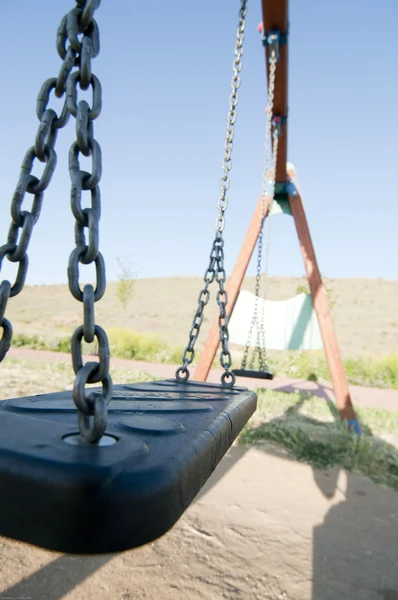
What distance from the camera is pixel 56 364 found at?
7.43 metres

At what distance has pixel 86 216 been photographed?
0.67 m

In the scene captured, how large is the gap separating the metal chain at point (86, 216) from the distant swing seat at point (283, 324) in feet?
13.2

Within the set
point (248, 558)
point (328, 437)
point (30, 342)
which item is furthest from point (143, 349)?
point (248, 558)

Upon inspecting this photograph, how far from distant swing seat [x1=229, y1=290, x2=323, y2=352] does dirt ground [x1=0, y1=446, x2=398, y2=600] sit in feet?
6.82

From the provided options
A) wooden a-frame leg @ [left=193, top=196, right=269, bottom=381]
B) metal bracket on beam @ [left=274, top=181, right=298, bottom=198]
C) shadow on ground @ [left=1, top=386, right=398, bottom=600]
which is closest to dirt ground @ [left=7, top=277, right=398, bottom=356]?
wooden a-frame leg @ [left=193, top=196, right=269, bottom=381]

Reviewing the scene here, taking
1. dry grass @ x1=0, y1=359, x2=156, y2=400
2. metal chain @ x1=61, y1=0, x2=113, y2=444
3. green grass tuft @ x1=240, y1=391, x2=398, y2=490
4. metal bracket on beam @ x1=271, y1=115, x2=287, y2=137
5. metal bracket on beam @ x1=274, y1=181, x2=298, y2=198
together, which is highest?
metal bracket on beam @ x1=271, y1=115, x2=287, y2=137

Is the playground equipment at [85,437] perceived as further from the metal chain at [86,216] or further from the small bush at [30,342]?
the small bush at [30,342]

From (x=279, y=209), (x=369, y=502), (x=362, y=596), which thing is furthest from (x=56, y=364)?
(x=362, y=596)

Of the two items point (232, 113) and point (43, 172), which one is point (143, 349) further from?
point (43, 172)

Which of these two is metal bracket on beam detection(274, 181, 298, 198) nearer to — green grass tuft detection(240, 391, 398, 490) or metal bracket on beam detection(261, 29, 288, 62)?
metal bracket on beam detection(261, 29, 288, 62)

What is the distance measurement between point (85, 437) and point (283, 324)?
448 centimetres

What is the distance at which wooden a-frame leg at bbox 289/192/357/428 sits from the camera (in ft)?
13.2

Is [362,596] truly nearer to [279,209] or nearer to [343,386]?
[343,386]

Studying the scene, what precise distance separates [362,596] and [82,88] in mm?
2092
